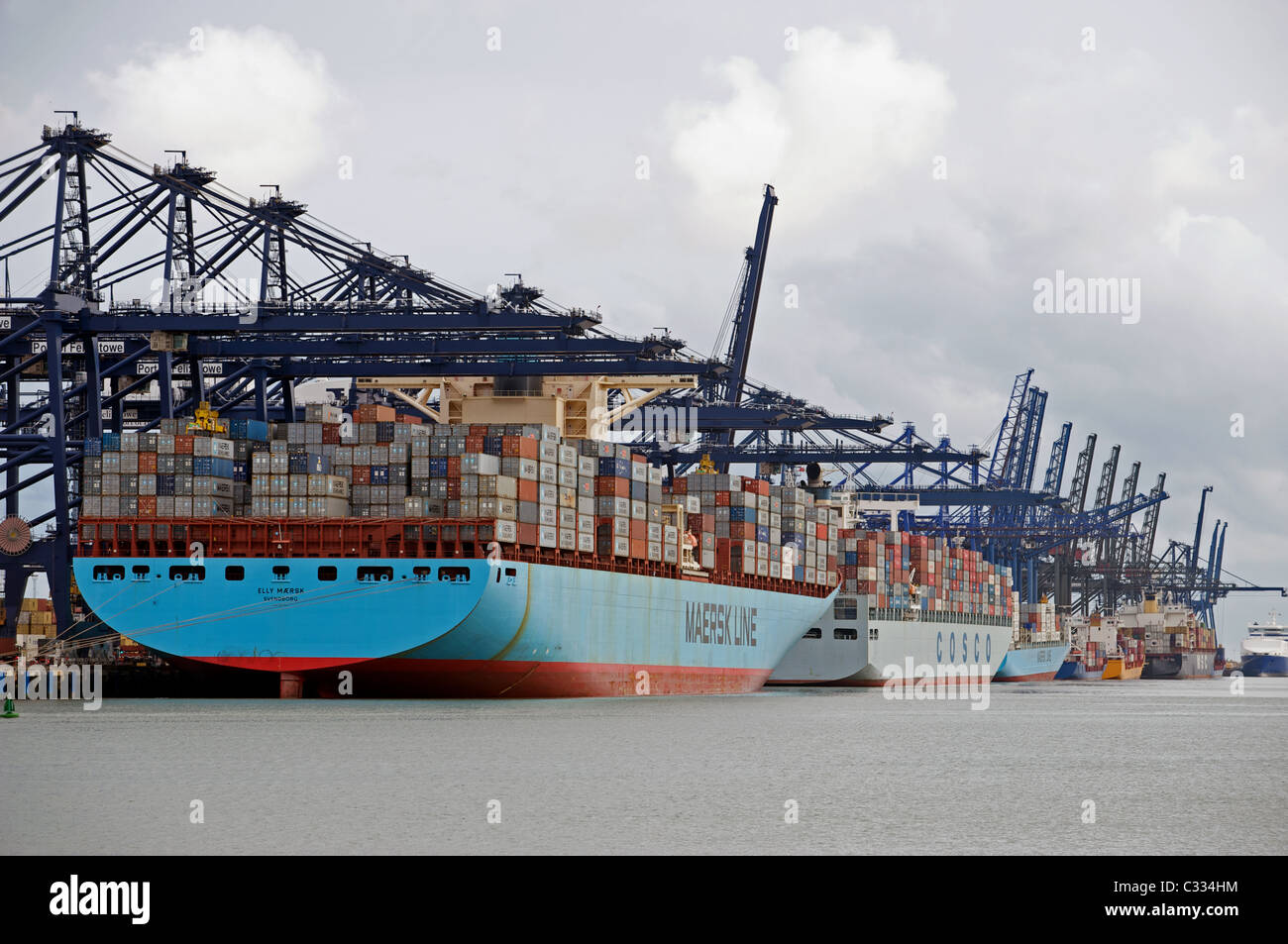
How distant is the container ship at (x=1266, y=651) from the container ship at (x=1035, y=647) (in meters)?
58.5

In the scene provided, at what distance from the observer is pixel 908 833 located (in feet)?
77.1

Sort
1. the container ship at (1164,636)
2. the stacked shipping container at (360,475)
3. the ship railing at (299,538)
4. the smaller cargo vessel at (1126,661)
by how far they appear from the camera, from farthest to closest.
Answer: the container ship at (1164,636)
the smaller cargo vessel at (1126,661)
the stacked shipping container at (360,475)
the ship railing at (299,538)

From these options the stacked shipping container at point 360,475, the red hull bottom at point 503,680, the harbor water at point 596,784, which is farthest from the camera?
the red hull bottom at point 503,680

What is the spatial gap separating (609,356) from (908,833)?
1320 inches

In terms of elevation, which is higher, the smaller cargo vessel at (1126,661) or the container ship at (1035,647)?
the container ship at (1035,647)

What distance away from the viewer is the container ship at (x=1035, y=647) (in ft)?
356

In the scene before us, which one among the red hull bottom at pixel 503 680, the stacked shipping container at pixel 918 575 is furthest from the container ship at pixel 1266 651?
the red hull bottom at pixel 503 680

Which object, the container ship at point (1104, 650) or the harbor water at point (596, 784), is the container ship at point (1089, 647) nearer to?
the container ship at point (1104, 650)

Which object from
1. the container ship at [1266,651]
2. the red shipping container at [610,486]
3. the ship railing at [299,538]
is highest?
the red shipping container at [610,486]

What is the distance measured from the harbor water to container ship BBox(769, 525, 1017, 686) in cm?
2999

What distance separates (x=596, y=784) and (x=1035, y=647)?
91.8 m

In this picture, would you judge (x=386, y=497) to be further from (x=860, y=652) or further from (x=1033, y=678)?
(x=1033, y=678)
